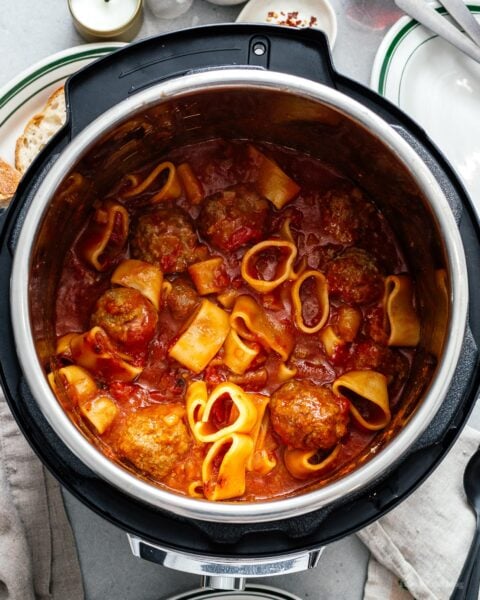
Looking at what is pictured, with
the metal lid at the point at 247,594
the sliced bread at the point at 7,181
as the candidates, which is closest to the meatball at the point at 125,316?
the sliced bread at the point at 7,181

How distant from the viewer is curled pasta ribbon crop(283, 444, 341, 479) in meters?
3.43

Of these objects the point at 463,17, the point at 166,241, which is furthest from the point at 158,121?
the point at 463,17

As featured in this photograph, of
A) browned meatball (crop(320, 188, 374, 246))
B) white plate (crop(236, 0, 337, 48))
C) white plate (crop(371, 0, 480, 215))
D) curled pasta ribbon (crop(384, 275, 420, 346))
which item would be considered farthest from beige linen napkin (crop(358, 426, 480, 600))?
white plate (crop(236, 0, 337, 48))

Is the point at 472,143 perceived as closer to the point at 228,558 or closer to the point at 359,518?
the point at 359,518

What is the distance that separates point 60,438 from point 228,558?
2.59 feet

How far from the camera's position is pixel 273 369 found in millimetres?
3648

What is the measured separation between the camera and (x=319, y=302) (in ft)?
12.1

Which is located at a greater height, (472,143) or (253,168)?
(472,143)

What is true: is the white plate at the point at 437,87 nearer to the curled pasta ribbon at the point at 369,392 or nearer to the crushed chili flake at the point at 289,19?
the crushed chili flake at the point at 289,19

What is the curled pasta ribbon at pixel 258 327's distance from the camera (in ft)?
11.8

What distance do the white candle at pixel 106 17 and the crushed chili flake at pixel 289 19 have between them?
0.69m

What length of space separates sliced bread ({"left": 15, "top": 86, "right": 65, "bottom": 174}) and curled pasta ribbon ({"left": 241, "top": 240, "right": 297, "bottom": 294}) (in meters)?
1.21

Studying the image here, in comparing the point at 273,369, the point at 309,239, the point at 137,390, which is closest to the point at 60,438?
the point at 137,390

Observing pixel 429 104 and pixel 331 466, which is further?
pixel 429 104
